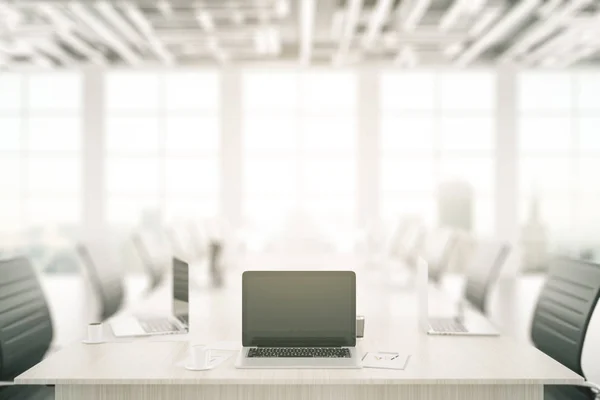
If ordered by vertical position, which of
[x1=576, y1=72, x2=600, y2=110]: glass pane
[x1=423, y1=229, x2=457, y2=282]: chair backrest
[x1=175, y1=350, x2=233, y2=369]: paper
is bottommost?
[x1=175, y1=350, x2=233, y2=369]: paper

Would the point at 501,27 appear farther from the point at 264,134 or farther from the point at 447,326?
the point at 447,326

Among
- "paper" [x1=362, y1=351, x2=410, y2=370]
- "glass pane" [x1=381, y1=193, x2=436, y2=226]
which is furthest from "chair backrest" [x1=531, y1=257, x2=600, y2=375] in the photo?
"glass pane" [x1=381, y1=193, x2=436, y2=226]

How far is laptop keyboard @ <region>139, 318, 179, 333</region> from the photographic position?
312cm

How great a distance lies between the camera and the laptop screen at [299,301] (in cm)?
259

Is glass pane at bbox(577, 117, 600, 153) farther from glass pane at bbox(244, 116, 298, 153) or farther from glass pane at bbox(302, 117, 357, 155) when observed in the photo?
glass pane at bbox(244, 116, 298, 153)

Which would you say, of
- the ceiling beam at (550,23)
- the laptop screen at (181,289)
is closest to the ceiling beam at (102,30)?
the laptop screen at (181,289)

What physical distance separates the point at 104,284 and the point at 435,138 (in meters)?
8.11

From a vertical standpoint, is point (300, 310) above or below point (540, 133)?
below

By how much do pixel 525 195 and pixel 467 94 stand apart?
1.99 m

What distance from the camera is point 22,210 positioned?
1191 centimetres

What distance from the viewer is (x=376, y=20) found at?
766cm

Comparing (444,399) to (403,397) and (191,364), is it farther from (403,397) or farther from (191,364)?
(191,364)

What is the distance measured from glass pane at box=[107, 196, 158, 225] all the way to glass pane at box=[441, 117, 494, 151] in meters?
5.20

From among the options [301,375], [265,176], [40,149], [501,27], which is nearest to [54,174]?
[40,149]
